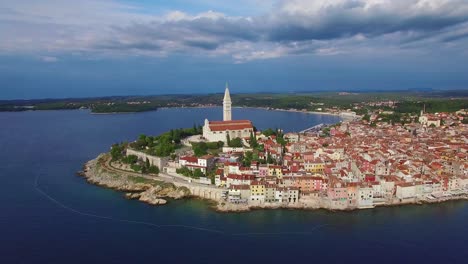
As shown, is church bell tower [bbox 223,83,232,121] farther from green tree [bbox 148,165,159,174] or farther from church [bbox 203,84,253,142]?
green tree [bbox 148,165,159,174]

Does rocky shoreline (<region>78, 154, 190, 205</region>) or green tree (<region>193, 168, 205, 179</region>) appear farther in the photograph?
green tree (<region>193, 168, 205, 179</region>)

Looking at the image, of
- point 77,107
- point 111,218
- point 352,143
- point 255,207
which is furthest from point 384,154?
point 77,107

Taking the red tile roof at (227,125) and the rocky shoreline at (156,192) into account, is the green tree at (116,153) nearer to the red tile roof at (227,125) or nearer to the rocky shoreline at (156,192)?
the rocky shoreline at (156,192)

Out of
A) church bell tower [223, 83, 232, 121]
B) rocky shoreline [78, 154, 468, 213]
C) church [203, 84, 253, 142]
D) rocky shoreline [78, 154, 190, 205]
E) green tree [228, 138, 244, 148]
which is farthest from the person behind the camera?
church bell tower [223, 83, 232, 121]

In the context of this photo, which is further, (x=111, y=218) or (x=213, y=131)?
(x=213, y=131)

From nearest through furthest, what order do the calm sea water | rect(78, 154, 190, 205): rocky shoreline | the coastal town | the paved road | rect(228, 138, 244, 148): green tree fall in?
the calm sea water → the coastal town → rect(78, 154, 190, 205): rocky shoreline → the paved road → rect(228, 138, 244, 148): green tree

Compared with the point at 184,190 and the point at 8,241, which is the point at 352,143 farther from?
the point at 8,241

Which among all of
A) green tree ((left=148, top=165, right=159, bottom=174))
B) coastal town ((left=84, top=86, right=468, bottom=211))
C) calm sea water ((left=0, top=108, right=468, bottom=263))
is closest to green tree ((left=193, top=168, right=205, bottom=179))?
coastal town ((left=84, top=86, right=468, bottom=211))
